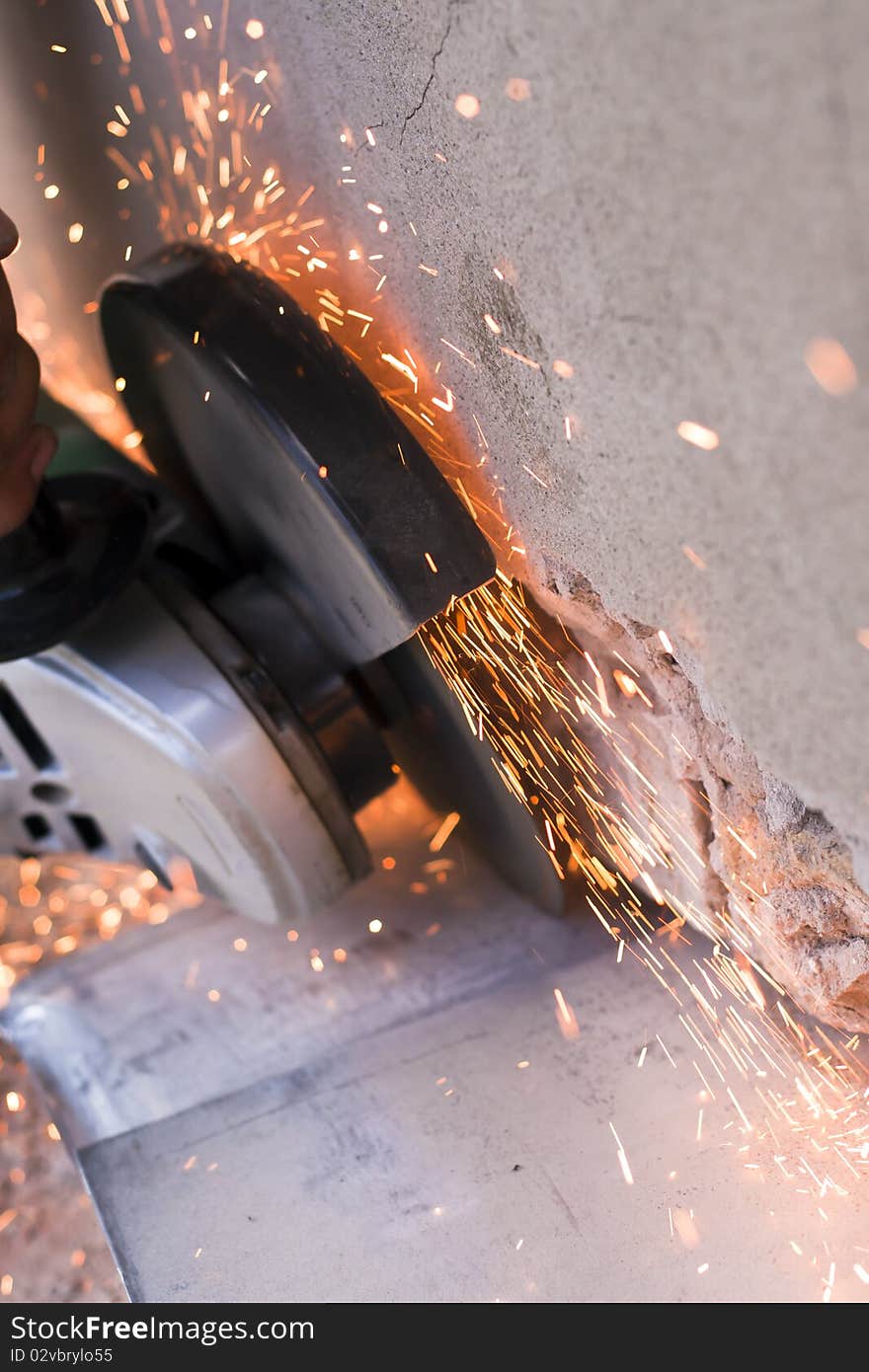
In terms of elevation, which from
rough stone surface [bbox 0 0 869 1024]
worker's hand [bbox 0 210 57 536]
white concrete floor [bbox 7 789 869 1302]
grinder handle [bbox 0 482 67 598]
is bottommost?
white concrete floor [bbox 7 789 869 1302]

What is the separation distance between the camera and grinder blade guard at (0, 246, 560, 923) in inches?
43.7

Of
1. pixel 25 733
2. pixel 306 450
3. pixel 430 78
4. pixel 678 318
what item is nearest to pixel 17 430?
pixel 306 450

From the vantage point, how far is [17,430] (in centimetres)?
112

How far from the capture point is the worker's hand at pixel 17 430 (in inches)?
43.1

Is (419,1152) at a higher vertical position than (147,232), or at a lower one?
lower

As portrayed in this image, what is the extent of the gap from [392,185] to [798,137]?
544 mm

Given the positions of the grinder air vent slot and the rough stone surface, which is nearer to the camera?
the rough stone surface

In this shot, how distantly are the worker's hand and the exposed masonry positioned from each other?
48 cm

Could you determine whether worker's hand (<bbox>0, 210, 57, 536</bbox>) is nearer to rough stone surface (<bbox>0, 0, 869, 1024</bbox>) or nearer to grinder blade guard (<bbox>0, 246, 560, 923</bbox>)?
grinder blade guard (<bbox>0, 246, 560, 923</bbox>)

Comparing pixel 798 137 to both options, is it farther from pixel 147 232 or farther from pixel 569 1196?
pixel 147 232

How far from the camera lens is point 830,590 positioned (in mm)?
733

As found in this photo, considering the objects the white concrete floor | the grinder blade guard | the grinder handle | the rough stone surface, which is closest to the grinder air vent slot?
the grinder blade guard

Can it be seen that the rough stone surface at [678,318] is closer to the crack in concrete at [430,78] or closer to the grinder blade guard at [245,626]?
the crack in concrete at [430,78]

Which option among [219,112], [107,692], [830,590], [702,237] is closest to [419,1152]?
[107,692]
